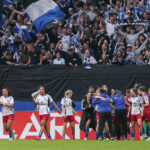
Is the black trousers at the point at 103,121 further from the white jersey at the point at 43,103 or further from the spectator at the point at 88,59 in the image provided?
the spectator at the point at 88,59

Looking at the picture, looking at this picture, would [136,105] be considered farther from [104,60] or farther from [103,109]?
[104,60]

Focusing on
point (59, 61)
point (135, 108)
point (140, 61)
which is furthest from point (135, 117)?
point (59, 61)

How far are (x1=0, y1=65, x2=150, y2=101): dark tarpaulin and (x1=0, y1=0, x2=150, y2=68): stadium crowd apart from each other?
1.33ft

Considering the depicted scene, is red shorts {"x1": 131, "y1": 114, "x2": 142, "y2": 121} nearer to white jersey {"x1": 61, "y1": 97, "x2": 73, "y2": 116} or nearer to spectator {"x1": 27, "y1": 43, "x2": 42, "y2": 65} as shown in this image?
white jersey {"x1": 61, "y1": 97, "x2": 73, "y2": 116}

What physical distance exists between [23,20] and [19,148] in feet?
31.8

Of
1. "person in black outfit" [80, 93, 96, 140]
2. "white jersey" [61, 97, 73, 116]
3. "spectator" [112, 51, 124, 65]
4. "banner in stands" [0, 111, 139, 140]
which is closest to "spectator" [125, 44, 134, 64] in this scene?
"spectator" [112, 51, 124, 65]

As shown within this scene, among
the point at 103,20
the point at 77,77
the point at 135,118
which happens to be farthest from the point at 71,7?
the point at 135,118

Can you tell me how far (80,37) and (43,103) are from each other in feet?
14.9

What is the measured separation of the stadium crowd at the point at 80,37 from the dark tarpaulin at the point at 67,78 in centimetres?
40

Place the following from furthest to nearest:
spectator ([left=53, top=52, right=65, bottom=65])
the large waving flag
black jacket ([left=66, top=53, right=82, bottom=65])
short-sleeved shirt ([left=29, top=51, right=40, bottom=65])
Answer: the large waving flag → spectator ([left=53, top=52, right=65, bottom=65]) → black jacket ([left=66, top=53, right=82, bottom=65]) → short-sleeved shirt ([left=29, top=51, right=40, bottom=65])

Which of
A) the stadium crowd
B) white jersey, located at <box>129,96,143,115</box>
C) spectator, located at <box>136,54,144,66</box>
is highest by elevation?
the stadium crowd

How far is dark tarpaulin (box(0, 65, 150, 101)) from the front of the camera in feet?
70.6

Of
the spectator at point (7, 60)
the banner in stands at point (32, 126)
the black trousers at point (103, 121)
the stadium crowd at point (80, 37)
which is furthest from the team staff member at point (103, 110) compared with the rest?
the spectator at point (7, 60)

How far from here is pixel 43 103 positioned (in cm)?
2012
